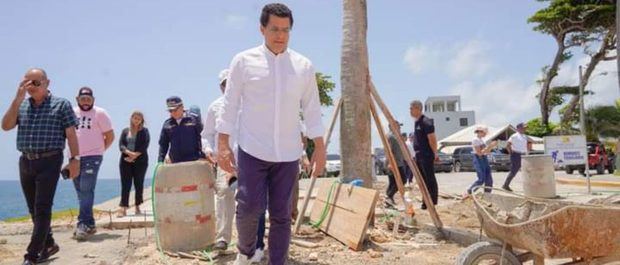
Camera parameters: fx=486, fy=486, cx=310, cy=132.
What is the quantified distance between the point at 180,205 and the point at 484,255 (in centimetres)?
295

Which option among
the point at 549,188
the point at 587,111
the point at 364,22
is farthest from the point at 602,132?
the point at 364,22

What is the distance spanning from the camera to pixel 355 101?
20.3 feet

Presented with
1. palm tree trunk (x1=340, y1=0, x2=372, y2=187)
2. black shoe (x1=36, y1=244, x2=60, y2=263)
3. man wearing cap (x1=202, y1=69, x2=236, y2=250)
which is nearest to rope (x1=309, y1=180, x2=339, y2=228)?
palm tree trunk (x1=340, y1=0, x2=372, y2=187)

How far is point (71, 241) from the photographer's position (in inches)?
248

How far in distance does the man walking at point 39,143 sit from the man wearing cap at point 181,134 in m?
1.17

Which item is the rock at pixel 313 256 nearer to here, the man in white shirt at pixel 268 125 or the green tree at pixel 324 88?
the man in white shirt at pixel 268 125

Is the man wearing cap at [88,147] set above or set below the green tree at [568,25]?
below

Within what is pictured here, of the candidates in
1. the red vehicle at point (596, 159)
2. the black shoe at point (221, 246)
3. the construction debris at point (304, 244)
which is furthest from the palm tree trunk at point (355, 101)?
the red vehicle at point (596, 159)

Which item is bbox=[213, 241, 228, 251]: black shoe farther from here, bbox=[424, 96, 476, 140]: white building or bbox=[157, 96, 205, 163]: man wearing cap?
bbox=[424, 96, 476, 140]: white building

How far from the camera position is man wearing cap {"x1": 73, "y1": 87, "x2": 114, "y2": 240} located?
6.45 m

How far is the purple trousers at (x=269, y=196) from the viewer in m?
3.57

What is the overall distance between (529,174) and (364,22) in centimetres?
633

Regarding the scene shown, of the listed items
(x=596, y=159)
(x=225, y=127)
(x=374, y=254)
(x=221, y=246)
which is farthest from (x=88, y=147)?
(x=596, y=159)

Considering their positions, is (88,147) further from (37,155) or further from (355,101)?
(355,101)
